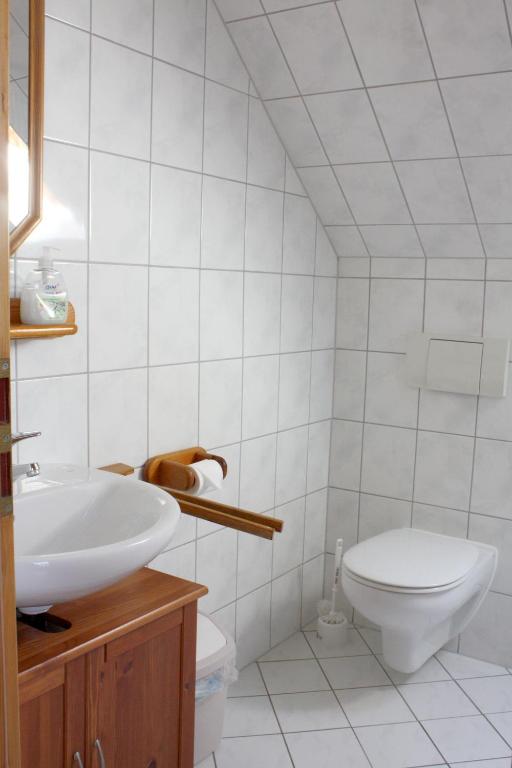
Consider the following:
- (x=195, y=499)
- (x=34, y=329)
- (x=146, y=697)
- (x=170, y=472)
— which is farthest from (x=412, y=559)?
(x=34, y=329)

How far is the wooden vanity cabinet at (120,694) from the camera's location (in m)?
1.29

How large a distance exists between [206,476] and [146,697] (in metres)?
0.74

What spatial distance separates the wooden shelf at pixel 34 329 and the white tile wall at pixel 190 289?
0.27 feet

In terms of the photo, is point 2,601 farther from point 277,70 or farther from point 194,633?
point 277,70

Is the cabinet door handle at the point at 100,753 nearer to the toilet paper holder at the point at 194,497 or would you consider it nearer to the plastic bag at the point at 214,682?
the toilet paper holder at the point at 194,497

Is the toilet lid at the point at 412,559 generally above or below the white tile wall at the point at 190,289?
below

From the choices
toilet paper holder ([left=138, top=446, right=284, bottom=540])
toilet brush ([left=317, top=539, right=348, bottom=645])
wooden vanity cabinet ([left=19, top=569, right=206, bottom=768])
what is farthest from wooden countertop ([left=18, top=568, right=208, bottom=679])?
toilet brush ([left=317, top=539, right=348, bottom=645])

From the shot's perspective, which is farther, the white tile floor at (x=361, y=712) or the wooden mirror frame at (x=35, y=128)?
the white tile floor at (x=361, y=712)

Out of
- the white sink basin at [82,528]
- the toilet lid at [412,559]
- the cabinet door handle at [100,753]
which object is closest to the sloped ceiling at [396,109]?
the toilet lid at [412,559]

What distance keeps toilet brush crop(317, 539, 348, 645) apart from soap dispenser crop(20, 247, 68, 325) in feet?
5.21

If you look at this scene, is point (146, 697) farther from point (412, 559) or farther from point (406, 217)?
point (406, 217)

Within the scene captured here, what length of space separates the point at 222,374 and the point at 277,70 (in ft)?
3.10

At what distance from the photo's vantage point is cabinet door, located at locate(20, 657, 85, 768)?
126 cm

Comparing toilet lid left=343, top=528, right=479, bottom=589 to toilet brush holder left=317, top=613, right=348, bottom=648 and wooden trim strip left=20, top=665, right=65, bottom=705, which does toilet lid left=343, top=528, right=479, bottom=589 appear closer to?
toilet brush holder left=317, top=613, right=348, bottom=648
